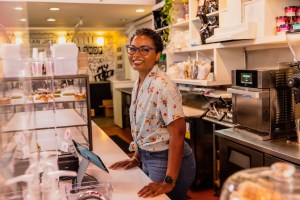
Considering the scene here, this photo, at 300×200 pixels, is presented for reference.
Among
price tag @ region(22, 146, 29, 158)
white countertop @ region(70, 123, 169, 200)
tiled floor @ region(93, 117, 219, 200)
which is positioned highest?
price tag @ region(22, 146, 29, 158)

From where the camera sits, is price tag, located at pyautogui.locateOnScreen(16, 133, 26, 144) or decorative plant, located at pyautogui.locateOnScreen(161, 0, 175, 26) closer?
price tag, located at pyautogui.locateOnScreen(16, 133, 26, 144)

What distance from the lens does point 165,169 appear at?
6.16 feet

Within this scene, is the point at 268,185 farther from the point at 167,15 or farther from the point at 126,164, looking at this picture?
the point at 167,15

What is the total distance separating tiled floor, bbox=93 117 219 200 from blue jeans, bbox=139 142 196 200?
171 cm

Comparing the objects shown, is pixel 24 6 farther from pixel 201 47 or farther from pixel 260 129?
pixel 201 47

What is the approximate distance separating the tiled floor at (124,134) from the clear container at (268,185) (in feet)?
9.02

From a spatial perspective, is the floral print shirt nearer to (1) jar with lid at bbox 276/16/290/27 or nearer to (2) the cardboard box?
(1) jar with lid at bbox 276/16/290/27

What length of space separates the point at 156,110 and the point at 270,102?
1093 mm

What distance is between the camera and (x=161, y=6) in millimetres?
5031

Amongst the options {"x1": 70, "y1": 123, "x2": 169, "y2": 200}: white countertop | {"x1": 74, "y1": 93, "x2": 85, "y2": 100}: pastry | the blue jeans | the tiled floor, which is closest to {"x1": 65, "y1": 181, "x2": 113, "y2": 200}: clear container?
{"x1": 70, "y1": 123, "x2": 169, "y2": 200}: white countertop

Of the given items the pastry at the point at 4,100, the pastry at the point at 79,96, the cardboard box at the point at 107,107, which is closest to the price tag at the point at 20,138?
the pastry at the point at 4,100

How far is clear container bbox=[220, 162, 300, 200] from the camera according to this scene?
0.82m

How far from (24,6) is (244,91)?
2043 mm

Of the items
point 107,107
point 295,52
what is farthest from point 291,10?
point 107,107
